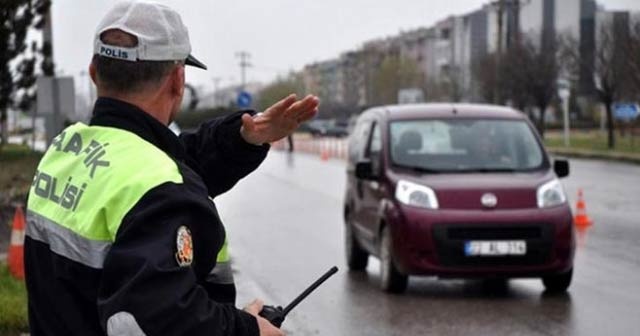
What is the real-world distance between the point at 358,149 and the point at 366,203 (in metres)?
1.08

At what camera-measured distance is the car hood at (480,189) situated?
959cm

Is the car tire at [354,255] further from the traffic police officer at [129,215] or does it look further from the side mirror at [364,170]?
the traffic police officer at [129,215]

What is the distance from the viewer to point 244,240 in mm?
15320

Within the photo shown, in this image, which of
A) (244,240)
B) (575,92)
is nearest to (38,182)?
(244,240)

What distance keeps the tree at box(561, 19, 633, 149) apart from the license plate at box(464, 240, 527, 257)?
101 ft

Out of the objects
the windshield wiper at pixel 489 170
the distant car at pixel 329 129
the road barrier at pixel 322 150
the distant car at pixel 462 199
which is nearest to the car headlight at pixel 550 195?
the distant car at pixel 462 199

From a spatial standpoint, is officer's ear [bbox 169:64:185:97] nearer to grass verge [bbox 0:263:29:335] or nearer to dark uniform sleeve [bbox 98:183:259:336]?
dark uniform sleeve [bbox 98:183:259:336]

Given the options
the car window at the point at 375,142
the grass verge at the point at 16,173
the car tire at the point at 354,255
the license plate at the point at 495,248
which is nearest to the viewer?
the license plate at the point at 495,248

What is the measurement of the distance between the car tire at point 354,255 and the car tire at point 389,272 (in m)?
1.52

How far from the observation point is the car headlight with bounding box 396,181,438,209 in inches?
380

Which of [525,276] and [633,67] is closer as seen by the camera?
[525,276]

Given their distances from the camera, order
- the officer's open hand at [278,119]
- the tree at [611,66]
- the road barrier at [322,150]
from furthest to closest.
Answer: the road barrier at [322,150], the tree at [611,66], the officer's open hand at [278,119]

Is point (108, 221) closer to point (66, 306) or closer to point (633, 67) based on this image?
point (66, 306)

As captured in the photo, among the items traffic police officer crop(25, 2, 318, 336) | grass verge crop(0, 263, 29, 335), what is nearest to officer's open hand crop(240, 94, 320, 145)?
traffic police officer crop(25, 2, 318, 336)
